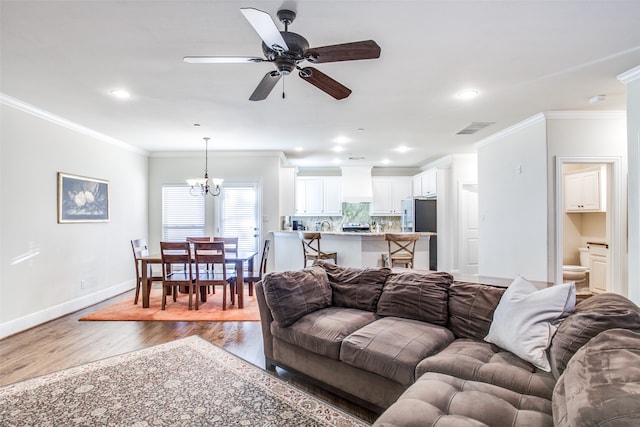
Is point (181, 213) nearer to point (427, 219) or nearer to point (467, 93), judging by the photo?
point (427, 219)

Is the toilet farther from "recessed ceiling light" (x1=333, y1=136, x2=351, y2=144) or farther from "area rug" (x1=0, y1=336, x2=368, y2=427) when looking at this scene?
"area rug" (x1=0, y1=336, x2=368, y2=427)

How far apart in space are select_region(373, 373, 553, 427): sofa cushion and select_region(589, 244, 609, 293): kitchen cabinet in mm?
4840

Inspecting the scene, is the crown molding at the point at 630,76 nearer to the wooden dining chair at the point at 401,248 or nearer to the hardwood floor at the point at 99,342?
the wooden dining chair at the point at 401,248

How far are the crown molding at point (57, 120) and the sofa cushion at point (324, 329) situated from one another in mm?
3768

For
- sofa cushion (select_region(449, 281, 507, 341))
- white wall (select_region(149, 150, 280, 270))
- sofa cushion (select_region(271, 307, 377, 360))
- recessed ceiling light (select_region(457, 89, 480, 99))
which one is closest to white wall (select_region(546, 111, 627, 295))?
recessed ceiling light (select_region(457, 89, 480, 99))

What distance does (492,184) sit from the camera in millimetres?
5465

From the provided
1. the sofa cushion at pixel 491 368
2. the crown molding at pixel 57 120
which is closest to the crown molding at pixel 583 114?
the sofa cushion at pixel 491 368

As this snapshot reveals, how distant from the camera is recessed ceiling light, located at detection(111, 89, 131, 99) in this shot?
11.3 feet

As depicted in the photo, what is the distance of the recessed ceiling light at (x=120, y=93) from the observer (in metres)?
3.45

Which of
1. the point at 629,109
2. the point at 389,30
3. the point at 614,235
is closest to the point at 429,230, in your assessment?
the point at 614,235

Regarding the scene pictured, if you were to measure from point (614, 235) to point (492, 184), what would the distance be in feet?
5.68

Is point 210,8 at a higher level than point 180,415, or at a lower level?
higher

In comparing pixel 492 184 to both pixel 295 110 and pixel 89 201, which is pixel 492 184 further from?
pixel 89 201

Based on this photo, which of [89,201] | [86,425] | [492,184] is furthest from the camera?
[492,184]
